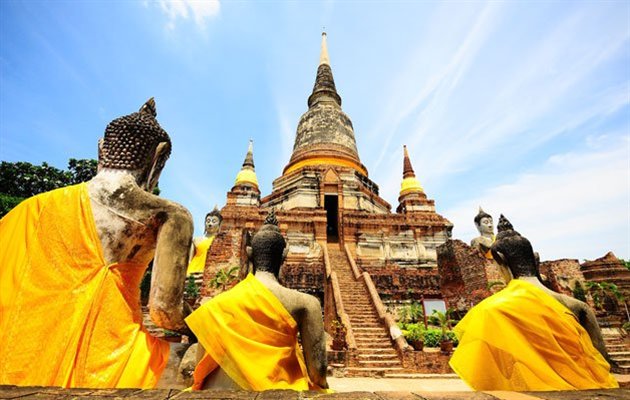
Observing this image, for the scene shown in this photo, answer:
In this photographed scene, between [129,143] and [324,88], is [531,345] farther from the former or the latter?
[324,88]

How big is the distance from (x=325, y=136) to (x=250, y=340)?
25.5 m

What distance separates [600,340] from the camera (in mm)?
3307

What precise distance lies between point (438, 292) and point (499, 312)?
13.3 meters

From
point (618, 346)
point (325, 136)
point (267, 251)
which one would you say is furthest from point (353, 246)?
point (267, 251)

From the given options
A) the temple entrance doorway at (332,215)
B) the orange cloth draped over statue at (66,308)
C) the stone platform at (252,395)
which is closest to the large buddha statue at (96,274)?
the orange cloth draped over statue at (66,308)

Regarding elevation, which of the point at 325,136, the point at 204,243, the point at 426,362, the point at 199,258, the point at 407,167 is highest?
the point at 325,136

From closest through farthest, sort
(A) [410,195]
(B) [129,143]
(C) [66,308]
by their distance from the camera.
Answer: (C) [66,308] < (B) [129,143] < (A) [410,195]

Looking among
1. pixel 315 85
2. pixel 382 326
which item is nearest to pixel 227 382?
pixel 382 326

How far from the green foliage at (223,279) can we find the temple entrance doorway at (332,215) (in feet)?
36.3

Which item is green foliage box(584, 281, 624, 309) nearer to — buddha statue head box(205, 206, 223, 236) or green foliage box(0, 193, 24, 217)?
buddha statue head box(205, 206, 223, 236)

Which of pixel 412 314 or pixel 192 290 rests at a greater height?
pixel 192 290

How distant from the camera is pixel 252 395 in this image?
1.62m

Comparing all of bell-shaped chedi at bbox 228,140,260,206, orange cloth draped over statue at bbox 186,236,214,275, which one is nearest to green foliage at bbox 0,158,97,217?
bell-shaped chedi at bbox 228,140,260,206

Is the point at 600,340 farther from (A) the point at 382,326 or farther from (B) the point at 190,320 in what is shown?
(A) the point at 382,326
